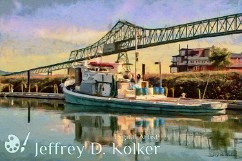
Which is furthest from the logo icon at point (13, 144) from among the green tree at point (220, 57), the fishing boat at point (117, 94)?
the green tree at point (220, 57)

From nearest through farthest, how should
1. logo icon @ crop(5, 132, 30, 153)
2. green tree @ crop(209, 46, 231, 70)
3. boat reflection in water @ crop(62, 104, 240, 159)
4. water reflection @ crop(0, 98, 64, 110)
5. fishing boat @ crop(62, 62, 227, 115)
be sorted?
logo icon @ crop(5, 132, 30, 153) → boat reflection in water @ crop(62, 104, 240, 159) → fishing boat @ crop(62, 62, 227, 115) → water reflection @ crop(0, 98, 64, 110) → green tree @ crop(209, 46, 231, 70)

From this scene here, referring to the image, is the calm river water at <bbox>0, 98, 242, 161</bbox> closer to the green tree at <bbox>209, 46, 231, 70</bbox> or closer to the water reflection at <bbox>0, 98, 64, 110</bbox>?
the water reflection at <bbox>0, 98, 64, 110</bbox>

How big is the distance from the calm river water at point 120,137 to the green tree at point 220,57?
13636mm

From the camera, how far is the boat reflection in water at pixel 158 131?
11.0 meters

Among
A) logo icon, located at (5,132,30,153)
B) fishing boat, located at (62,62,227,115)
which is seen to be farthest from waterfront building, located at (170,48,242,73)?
logo icon, located at (5,132,30,153)

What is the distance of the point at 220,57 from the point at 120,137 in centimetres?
1997

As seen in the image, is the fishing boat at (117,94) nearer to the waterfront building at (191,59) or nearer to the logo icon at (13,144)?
the logo icon at (13,144)

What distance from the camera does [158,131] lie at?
42.3ft

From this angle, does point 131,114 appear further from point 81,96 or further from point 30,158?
Answer: point 30,158

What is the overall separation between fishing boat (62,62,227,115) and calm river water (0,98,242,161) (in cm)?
93

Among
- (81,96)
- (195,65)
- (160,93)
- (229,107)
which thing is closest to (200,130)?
(229,107)

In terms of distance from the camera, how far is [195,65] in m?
42.8

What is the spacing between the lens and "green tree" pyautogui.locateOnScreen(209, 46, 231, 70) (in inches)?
1195

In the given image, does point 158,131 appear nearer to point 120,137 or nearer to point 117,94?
point 120,137
